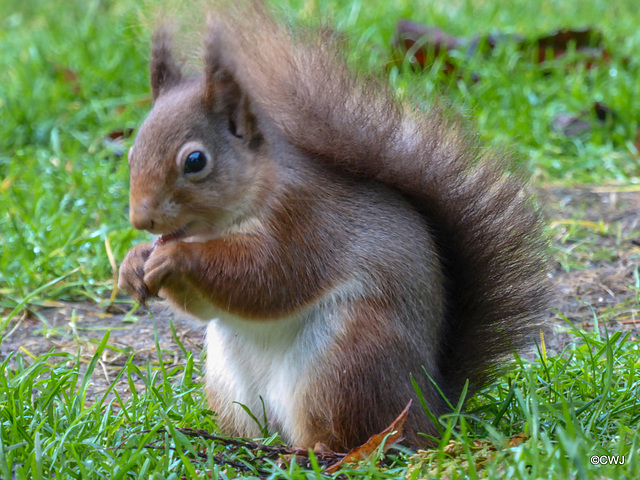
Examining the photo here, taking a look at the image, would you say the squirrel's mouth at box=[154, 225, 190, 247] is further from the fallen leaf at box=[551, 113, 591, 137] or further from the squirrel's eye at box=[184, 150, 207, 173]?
the fallen leaf at box=[551, 113, 591, 137]

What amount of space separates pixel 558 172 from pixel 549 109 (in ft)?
1.26

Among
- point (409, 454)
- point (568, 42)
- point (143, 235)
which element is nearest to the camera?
point (409, 454)

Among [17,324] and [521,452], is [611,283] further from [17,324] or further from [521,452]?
[17,324]

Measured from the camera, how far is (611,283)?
250cm

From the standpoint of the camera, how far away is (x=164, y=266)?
1.65 m

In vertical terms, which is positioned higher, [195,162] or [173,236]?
[195,162]

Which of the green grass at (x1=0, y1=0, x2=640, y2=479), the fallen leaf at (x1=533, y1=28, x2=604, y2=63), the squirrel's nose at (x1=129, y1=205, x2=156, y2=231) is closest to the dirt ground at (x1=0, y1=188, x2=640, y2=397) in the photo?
the green grass at (x1=0, y1=0, x2=640, y2=479)

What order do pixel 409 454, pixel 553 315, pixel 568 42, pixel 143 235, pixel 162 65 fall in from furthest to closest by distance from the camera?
pixel 568 42
pixel 143 235
pixel 553 315
pixel 162 65
pixel 409 454

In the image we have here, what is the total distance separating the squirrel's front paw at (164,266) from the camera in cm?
165

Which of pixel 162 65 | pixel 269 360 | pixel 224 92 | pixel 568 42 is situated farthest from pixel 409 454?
pixel 568 42

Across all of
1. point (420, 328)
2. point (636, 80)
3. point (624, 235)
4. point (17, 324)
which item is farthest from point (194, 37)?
point (636, 80)

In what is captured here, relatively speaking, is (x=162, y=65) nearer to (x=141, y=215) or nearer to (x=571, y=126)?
(x=141, y=215)

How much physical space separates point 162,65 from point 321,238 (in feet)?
1.73

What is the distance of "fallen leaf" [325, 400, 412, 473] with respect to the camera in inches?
62.6
